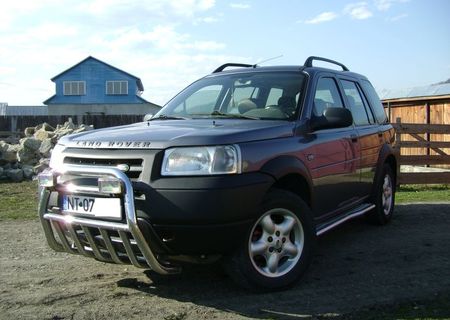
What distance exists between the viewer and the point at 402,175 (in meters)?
11.9

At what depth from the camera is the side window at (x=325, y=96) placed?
17.0ft

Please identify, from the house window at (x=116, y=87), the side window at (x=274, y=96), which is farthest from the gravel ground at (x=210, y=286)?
the house window at (x=116, y=87)

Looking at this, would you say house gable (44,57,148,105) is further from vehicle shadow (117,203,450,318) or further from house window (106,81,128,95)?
vehicle shadow (117,203,450,318)

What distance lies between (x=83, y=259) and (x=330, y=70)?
3366 millimetres

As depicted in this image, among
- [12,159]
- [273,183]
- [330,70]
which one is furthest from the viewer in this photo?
[12,159]

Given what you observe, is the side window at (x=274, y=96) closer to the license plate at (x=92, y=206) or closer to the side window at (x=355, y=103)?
the side window at (x=355, y=103)

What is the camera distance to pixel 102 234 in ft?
12.6

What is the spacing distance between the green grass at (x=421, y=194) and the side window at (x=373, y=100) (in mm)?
2845

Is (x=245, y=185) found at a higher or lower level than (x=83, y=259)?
higher

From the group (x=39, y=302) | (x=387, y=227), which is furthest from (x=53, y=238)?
(x=387, y=227)

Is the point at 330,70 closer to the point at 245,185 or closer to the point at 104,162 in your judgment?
the point at 245,185

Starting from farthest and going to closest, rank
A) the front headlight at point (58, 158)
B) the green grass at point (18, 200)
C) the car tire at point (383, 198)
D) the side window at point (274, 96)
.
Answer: the green grass at point (18, 200)
the car tire at point (383, 198)
the side window at point (274, 96)
the front headlight at point (58, 158)

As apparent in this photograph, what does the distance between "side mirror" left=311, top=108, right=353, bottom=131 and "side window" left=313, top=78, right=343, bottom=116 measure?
0.66 ft

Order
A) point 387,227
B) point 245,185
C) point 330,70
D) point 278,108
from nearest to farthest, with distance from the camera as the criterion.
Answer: point 245,185
point 278,108
point 330,70
point 387,227
